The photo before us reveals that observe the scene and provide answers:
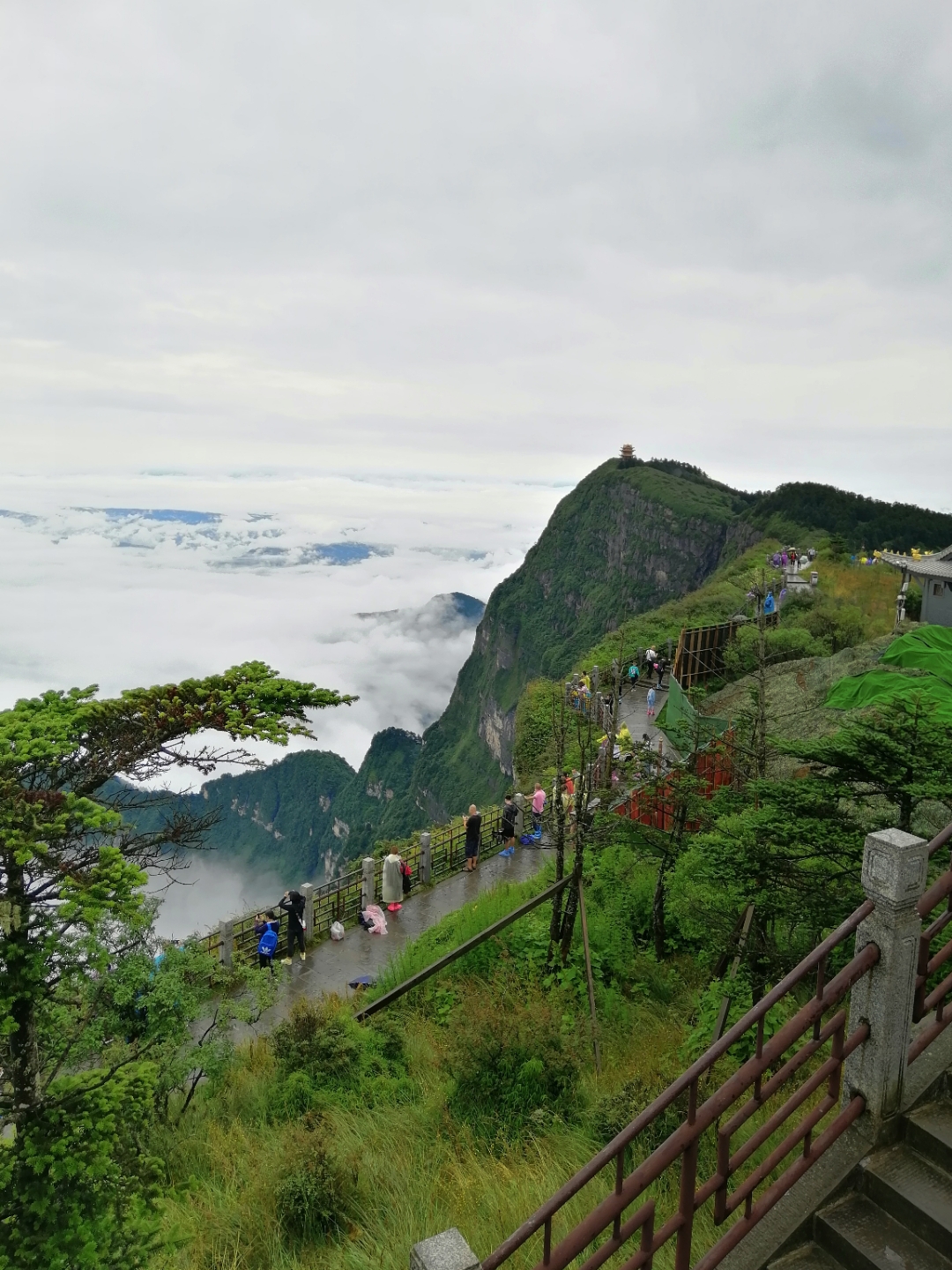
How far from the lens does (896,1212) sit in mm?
3355

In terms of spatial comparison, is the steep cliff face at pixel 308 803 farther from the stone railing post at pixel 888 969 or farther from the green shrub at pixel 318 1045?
the stone railing post at pixel 888 969

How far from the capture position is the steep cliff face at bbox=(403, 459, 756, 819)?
103m

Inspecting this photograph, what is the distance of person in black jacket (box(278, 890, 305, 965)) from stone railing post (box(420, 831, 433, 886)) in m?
2.88

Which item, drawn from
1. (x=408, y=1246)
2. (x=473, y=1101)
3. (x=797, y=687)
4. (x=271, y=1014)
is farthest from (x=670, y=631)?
(x=408, y=1246)

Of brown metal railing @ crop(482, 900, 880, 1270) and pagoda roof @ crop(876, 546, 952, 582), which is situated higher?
pagoda roof @ crop(876, 546, 952, 582)

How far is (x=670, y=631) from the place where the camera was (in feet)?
100

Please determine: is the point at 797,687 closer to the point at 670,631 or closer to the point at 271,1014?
the point at 271,1014

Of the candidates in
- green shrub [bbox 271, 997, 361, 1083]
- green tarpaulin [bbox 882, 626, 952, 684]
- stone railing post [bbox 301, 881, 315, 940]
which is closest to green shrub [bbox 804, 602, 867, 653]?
green tarpaulin [bbox 882, 626, 952, 684]

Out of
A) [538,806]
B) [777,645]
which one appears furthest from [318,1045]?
[777,645]

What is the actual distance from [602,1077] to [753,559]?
4349cm

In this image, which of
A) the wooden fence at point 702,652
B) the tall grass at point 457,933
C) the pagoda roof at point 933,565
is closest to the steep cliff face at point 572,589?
the wooden fence at point 702,652

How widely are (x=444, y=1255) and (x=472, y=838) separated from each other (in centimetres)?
1245

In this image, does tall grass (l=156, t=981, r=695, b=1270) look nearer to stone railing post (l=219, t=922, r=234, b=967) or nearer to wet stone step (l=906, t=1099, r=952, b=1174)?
wet stone step (l=906, t=1099, r=952, b=1174)

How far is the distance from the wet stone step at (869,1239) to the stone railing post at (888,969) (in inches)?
13.7
